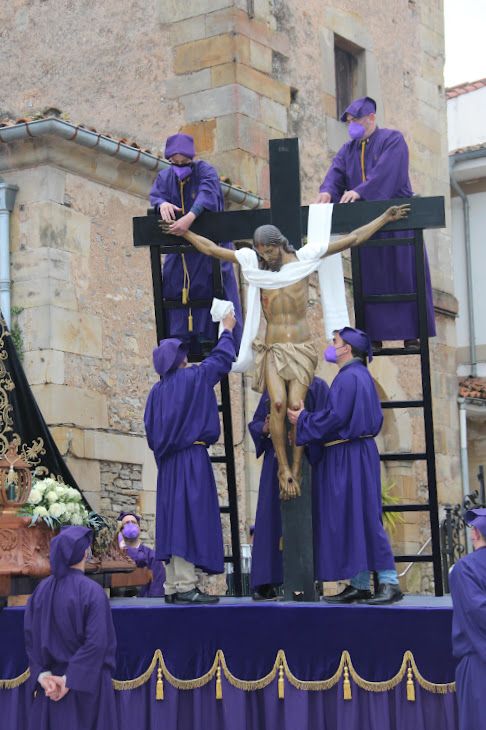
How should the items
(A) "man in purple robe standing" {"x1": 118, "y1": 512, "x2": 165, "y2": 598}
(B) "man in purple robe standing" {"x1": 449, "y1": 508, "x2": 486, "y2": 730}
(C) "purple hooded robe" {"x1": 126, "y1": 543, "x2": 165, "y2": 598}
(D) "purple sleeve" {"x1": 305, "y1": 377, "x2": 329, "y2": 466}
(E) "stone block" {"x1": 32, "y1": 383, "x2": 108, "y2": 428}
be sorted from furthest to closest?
1. (E) "stone block" {"x1": 32, "y1": 383, "x2": 108, "y2": 428}
2. (A) "man in purple robe standing" {"x1": 118, "y1": 512, "x2": 165, "y2": 598}
3. (C) "purple hooded robe" {"x1": 126, "y1": 543, "x2": 165, "y2": 598}
4. (D) "purple sleeve" {"x1": 305, "y1": 377, "x2": 329, "y2": 466}
5. (B) "man in purple robe standing" {"x1": 449, "y1": 508, "x2": 486, "y2": 730}

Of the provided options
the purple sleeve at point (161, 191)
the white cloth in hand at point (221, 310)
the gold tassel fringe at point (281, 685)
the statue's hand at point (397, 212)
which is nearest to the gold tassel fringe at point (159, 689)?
the gold tassel fringe at point (281, 685)

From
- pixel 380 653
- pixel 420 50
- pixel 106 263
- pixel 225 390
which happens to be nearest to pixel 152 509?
pixel 106 263

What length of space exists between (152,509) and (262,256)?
5.48 meters

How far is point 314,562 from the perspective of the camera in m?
8.82

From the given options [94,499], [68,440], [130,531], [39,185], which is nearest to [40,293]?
[39,185]

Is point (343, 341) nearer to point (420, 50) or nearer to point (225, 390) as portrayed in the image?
point (225, 390)

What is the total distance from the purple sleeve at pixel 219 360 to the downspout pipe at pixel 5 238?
4.38m

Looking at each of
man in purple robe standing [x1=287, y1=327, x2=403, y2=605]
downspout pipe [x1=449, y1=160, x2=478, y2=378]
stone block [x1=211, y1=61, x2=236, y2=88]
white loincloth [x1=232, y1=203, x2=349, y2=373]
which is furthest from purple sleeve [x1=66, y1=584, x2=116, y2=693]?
downspout pipe [x1=449, y1=160, x2=478, y2=378]

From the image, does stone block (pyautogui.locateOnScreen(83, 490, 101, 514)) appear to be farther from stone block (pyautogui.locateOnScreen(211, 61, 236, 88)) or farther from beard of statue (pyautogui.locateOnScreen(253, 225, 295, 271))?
stone block (pyautogui.locateOnScreen(211, 61, 236, 88))

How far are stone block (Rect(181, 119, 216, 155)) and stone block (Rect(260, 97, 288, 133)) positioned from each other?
60 cm

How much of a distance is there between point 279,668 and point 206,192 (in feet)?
10.5

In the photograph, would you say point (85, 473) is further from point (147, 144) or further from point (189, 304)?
point (147, 144)

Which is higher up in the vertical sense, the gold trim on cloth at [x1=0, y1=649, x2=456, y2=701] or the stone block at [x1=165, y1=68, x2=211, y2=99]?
the stone block at [x1=165, y1=68, x2=211, y2=99]

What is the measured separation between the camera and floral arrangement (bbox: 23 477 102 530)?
9.78 metres
